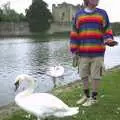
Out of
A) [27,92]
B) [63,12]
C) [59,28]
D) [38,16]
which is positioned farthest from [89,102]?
[63,12]

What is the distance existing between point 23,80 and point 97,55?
1.94m

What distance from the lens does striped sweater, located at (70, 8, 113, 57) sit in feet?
31.6

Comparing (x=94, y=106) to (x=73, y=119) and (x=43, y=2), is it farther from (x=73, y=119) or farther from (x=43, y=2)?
(x=43, y=2)

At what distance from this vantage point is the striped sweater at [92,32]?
963 cm

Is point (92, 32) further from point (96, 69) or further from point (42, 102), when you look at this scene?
point (42, 102)

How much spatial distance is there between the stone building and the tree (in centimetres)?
1105

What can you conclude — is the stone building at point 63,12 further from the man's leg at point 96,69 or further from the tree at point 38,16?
the man's leg at point 96,69

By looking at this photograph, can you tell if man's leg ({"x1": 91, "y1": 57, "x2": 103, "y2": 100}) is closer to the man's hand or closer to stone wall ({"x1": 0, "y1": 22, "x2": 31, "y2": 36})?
the man's hand

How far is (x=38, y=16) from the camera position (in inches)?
4619

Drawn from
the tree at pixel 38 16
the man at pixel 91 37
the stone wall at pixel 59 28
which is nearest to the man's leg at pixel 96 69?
the man at pixel 91 37

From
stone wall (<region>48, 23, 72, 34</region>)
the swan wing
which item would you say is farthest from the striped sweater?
stone wall (<region>48, 23, 72, 34</region>)

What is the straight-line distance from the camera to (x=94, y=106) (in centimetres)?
991

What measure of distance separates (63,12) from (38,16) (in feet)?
77.7

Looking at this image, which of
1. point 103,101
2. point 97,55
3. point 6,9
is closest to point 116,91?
point 103,101
